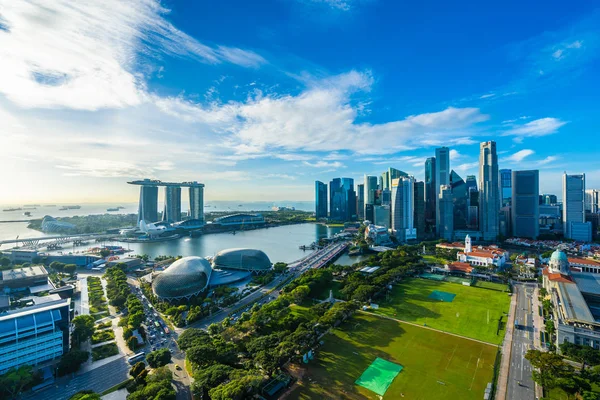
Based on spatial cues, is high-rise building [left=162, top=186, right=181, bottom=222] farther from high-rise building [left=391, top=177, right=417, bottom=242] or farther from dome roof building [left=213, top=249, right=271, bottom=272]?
high-rise building [left=391, top=177, right=417, bottom=242]

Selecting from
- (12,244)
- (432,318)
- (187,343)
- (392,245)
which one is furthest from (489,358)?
(12,244)

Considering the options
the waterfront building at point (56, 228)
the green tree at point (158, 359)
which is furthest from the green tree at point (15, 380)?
the waterfront building at point (56, 228)

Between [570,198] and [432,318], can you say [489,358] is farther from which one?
[570,198]

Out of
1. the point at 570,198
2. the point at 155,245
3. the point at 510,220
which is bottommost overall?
the point at 155,245

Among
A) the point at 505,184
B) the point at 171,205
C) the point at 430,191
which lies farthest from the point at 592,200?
the point at 171,205

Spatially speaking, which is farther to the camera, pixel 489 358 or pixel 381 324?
pixel 381 324

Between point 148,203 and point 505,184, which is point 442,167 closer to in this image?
point 505,184
